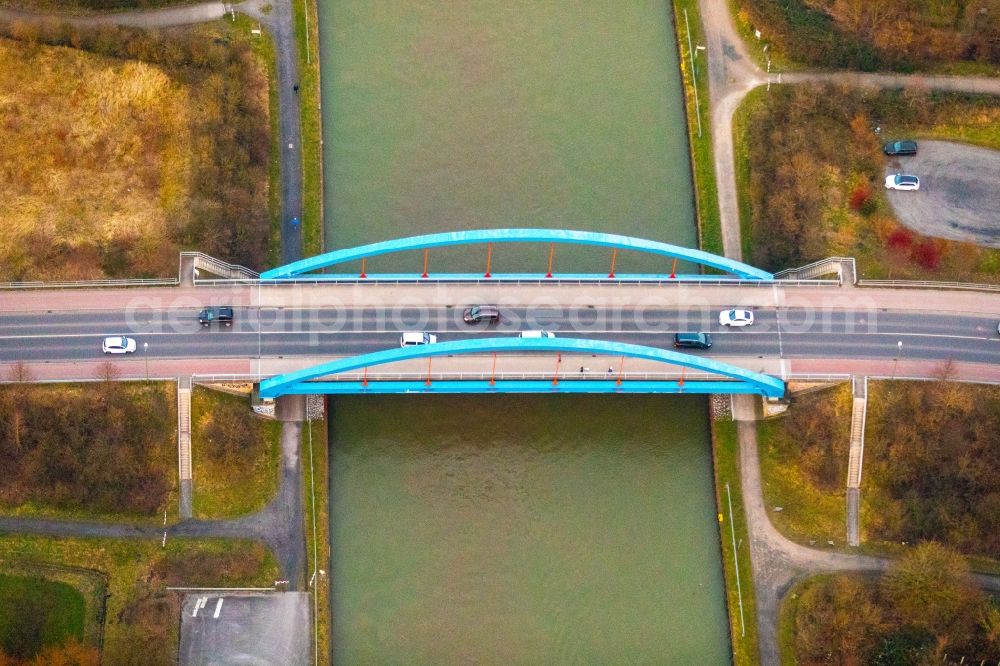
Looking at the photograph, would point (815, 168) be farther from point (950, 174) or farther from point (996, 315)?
point (996, 315)

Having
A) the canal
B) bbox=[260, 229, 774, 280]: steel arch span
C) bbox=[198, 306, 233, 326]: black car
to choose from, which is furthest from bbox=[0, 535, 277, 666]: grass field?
bbox=[260, 229, 774, 280]: steel arch span

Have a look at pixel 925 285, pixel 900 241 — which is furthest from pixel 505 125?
pixel 925 285

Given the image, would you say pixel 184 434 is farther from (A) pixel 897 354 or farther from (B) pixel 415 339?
(A) pixel 897 354

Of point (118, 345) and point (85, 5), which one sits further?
point (85, 5)

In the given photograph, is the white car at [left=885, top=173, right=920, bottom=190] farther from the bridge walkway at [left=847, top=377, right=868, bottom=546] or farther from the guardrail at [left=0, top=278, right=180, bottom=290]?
the guardrail at [left=0, top=278, right=180, bottom=290]

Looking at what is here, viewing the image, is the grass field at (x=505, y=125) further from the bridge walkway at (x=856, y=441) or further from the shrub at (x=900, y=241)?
the bridge walkway at (x=856, y=441)
